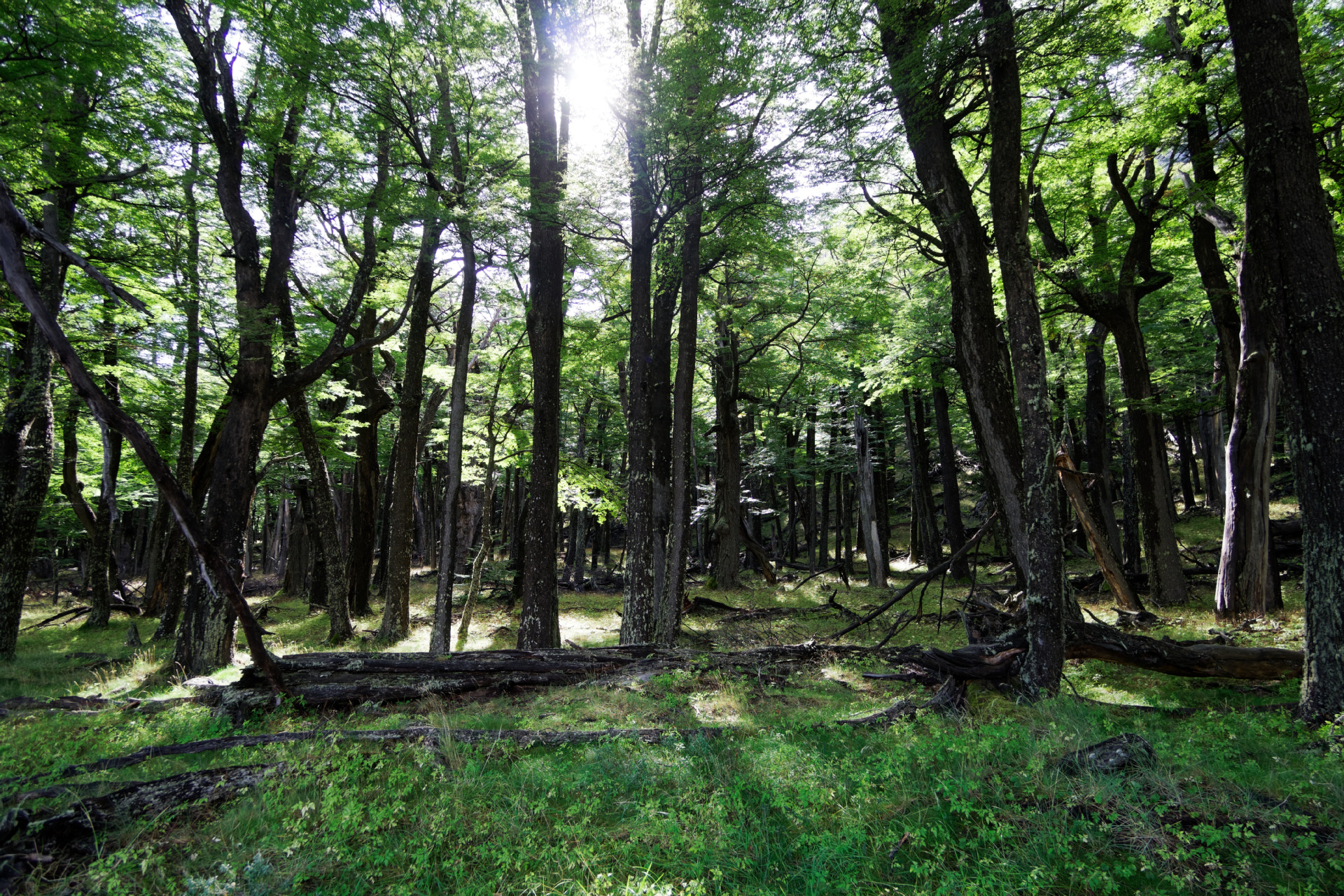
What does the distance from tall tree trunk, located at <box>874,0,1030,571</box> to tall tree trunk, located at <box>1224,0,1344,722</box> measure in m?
2.30

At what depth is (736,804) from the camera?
357 centimetres

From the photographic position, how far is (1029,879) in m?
2.71

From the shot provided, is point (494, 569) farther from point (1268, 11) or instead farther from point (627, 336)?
point (1268, 11)

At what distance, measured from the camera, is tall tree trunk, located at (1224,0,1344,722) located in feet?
14.4

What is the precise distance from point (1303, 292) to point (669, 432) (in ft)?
25.5

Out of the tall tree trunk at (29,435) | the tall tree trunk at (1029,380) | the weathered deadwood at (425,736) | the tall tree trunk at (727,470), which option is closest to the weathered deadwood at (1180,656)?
the tall tree trunk at (1029,380)

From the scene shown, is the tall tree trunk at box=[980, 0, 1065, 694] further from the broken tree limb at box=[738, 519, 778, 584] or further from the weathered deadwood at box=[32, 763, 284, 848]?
the broken tree limb at box=[738, 519, 778, 584]

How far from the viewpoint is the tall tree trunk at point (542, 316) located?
31.3ft

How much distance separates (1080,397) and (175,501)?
85.2ft

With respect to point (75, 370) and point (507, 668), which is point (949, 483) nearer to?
point (507, 668)

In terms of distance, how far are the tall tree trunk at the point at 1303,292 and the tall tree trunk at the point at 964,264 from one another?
2.30 meters

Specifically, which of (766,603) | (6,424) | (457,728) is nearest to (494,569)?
(766,603)

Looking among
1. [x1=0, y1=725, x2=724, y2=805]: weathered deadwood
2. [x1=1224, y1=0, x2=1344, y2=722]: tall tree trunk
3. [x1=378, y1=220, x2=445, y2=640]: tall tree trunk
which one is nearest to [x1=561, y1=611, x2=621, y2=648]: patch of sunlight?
[x1=378, y1=220, x2=445, y2=640]: tall tree trunk

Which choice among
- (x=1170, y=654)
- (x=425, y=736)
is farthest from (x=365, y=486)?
(x=1170, y=654)
